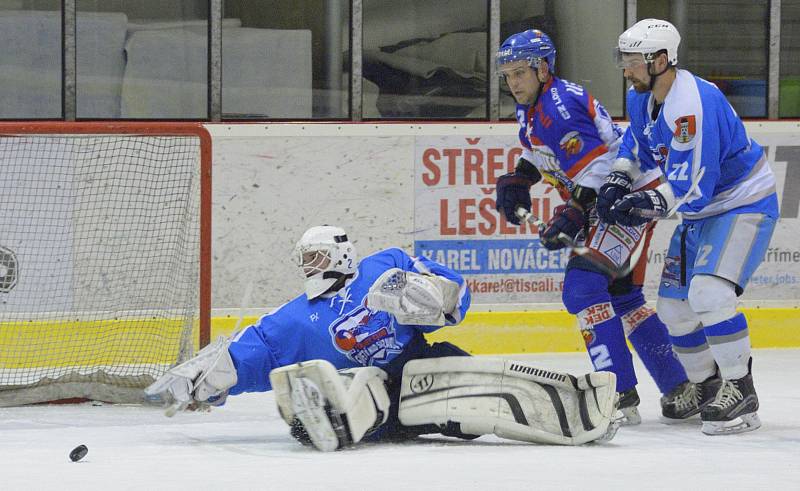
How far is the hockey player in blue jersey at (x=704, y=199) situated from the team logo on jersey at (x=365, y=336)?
83 cm

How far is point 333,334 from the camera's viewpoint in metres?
4.60

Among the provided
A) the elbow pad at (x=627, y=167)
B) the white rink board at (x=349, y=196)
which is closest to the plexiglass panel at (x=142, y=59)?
the white rink board at (x=349, y=196)

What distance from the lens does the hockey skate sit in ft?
16.6

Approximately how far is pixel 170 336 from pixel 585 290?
73.9 inches

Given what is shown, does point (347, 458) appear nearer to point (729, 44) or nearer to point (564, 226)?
point (564, 226)

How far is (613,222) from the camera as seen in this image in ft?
16.1

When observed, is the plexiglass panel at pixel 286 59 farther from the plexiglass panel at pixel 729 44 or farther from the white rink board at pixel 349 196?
the plexiglass panel at pixel 729 44

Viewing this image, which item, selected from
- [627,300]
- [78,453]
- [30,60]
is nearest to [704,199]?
[627,300]

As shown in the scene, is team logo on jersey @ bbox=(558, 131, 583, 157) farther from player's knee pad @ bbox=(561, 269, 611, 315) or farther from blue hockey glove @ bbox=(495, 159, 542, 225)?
player's knee pad @ bbox=(561, 269, 611, 315)

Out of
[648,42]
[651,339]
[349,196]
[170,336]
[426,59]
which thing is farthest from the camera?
[426,59]

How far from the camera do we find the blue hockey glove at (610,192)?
4.92 m

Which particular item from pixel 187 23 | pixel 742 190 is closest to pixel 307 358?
pixel 742 190

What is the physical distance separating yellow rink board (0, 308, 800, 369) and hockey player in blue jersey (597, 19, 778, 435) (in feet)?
6.74

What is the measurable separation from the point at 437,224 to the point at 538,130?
1989mm
